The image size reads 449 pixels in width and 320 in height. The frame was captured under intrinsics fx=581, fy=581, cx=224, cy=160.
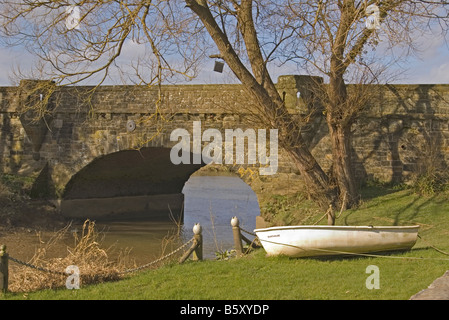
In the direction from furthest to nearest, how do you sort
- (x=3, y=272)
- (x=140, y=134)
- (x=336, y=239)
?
(x=140, y=134) < (x=336, y=239) < (x=3, y=272)

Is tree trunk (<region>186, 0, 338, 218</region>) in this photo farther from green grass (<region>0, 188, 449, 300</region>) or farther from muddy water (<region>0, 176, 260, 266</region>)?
green grass (<region>0, 188, 449, 300</region>)

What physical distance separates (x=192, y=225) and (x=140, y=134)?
4786 millimetres

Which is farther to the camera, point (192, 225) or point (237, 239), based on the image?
point (192, 225)

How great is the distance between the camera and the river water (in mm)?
15445

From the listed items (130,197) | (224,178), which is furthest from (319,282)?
(224,178)

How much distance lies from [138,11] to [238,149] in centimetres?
566

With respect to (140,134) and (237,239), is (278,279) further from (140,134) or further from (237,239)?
(140,134)

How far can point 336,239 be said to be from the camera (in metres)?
8.86

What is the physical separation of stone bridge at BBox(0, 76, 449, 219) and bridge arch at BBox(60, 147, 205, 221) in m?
0.04

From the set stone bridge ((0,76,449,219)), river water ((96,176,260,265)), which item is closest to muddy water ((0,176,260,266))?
river water ((96,176,260,265))

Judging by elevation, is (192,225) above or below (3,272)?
below

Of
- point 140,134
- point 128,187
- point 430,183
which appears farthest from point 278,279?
point 128,187

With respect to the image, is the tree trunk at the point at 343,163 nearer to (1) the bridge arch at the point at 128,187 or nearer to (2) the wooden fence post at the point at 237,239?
(2) the wooden fence post at the point at 237,239

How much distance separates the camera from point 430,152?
1448 centimetres
